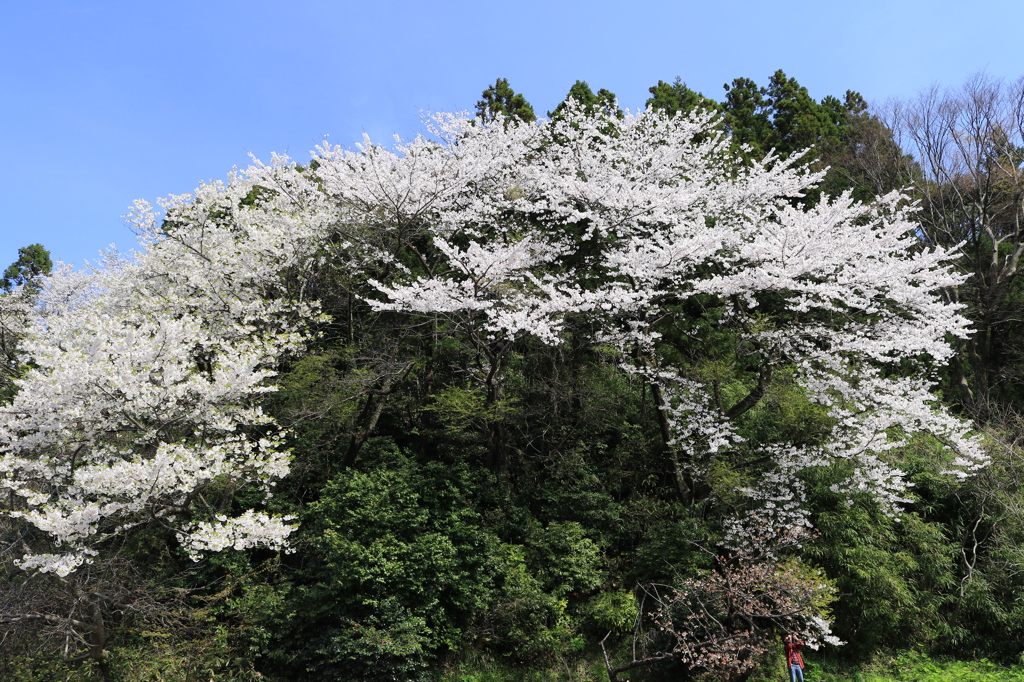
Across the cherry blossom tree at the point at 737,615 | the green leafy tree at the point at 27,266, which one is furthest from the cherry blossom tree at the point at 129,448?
the green leafy tree at the point at 27,266

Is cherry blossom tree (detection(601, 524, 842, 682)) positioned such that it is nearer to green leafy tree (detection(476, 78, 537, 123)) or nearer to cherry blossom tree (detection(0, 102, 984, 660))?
cherry blossom tree (detection(0, 102, 984, 660))

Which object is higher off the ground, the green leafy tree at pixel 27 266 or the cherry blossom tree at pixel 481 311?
the green leafy tree at pixel 27 266

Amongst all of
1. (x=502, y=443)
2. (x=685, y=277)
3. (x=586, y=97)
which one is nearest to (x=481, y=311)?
(x=502, y=443)

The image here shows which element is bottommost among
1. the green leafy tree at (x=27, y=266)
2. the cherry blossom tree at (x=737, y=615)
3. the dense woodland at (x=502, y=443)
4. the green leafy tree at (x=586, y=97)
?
the cherry blossom tree at (x=737, y=615)

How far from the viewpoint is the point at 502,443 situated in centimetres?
1052

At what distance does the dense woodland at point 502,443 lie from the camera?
7543mm

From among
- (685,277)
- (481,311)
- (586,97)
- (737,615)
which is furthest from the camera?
(586,97)

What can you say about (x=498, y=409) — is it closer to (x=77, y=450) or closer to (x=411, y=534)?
(x=411, y=534)

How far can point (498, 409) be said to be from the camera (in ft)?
30.9

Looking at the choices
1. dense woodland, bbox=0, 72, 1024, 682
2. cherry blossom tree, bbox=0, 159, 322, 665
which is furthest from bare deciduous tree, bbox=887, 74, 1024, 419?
cherry blossom tree, bbox=0, 159, 322, 665

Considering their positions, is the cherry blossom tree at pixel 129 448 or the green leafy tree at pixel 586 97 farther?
the green leafy tree at pixel 586 97

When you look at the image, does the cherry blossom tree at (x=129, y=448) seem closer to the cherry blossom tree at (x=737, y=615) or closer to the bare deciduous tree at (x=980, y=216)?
the cherry blossom tree at (x=737, y=615)

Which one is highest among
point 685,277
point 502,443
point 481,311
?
point 685,277

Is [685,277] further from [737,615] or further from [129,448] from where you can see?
[129,448]
